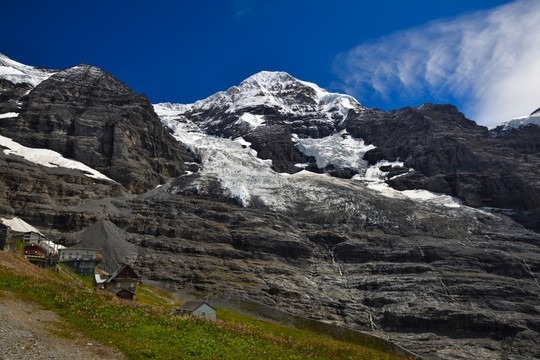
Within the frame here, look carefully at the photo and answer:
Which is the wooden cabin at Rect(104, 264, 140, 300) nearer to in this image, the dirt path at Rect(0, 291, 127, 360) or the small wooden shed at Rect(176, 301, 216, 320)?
the small wooden shed at Rect(176, 301, 216, 320)

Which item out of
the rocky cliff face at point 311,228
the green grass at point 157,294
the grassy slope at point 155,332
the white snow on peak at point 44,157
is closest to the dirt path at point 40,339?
the grassy slope at point 155,332

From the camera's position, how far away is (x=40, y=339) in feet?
57.7

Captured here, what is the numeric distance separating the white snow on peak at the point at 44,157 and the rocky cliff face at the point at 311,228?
399 centimetres

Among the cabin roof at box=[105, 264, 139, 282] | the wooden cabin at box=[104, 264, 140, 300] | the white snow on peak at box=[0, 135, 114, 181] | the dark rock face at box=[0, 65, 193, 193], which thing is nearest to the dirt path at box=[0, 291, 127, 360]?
the wooden cabin at box=[104, 264, 140, 300]

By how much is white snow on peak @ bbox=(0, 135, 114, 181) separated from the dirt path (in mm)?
137829

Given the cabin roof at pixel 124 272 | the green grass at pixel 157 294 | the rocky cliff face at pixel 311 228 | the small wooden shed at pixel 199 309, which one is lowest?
the green grass at pixel 157 294

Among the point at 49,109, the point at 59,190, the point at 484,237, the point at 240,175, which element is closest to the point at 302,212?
the point at 240,175

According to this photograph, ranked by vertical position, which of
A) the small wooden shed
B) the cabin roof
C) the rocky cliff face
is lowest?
the small wooden shed

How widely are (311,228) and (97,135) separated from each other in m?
101

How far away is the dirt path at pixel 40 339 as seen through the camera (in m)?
16.2

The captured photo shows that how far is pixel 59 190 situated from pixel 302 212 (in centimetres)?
Result: 8272

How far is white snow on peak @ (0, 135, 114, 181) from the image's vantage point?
149m

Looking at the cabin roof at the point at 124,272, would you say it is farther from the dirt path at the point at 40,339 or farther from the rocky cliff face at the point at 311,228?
the dirt path at the point at 40,339

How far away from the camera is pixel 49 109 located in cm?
18112
